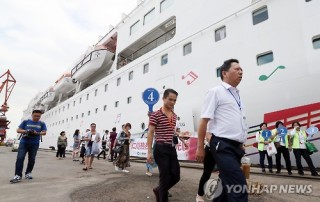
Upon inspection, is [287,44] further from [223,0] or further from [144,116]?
[144,116]

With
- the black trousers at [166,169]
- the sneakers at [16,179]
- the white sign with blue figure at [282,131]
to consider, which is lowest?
the sneakers at [16,179]

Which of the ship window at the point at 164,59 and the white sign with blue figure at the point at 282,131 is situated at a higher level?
the ship window at the point at 164,59

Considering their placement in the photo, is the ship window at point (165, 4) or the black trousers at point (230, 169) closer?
the black trousers at point (230, 169)

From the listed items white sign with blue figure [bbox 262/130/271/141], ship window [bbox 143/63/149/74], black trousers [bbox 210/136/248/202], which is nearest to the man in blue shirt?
black trousers [bbox 210/136/248/202]

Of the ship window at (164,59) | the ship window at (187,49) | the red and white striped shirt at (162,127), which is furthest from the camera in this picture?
the ship window at (164,59)

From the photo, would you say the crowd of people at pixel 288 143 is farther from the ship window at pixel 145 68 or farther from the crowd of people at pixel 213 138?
the ship window at pixel 145 68

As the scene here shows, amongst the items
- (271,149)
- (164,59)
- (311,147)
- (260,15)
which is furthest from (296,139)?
(164,59)

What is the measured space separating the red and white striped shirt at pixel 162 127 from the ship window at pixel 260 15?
24.9ft

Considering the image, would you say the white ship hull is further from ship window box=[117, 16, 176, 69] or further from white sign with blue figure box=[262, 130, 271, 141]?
white sign with blue figure box=[262, 130, 271, 141]

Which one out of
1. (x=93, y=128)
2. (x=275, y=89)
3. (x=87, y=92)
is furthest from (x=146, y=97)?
(x=87, y=92)

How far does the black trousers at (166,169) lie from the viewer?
279 cm

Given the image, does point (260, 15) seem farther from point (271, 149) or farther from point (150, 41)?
point (150, 41)

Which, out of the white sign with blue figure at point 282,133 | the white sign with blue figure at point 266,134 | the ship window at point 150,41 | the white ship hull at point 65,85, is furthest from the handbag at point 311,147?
the white ship hull at point 65,85

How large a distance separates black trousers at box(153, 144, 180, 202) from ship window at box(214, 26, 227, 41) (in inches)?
328
